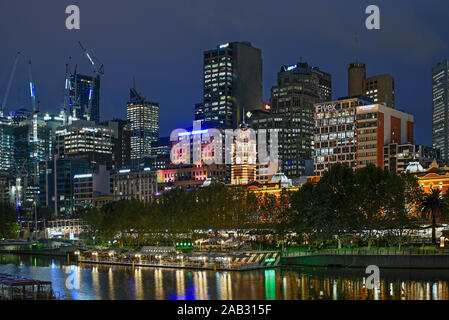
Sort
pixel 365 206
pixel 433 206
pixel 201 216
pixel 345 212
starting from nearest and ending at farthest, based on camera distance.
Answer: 1. pixel 365 206
2. pixel 433 206
3. pixel 345 212
4. pixel 201 216

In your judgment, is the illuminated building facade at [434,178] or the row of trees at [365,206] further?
the illuminated building facade at [434,178]

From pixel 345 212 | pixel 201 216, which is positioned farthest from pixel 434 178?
pixel 201 216

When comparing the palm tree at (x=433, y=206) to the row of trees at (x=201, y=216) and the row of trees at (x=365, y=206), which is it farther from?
the row of trees at (x=201, y=216)

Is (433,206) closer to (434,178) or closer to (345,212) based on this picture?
(345,212)

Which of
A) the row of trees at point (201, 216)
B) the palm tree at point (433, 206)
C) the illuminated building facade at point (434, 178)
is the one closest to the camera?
the palm tree at point (433, 206)

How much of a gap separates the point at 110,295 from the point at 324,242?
203 ft

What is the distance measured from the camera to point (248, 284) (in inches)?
4003

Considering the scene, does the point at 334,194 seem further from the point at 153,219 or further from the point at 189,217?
the point at 153,219

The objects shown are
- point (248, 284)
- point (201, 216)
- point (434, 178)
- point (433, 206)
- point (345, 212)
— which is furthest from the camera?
point (434, 178)

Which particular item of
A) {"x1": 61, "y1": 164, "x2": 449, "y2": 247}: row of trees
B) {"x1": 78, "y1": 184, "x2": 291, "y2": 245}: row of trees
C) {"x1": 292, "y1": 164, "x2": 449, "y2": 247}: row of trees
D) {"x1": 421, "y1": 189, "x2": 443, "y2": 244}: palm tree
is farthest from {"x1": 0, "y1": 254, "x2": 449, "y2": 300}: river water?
{"x1": 78, "y1": 184, "x2": 291, "y2": 245}: row of trees

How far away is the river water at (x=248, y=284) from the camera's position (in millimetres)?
88938

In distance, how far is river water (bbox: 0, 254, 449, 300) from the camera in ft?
292

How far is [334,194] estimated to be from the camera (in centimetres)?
13388

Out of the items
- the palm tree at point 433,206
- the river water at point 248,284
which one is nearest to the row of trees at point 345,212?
the palm tree at point 433,206
